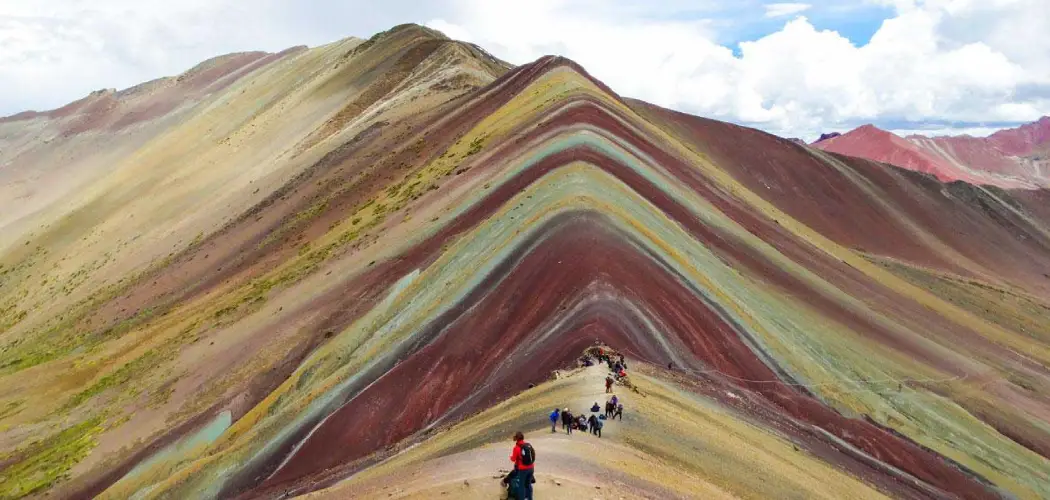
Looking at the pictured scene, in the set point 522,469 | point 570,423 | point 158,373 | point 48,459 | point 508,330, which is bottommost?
point 48,459

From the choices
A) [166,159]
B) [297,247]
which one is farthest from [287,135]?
[297,247]

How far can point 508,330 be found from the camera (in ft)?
93.6

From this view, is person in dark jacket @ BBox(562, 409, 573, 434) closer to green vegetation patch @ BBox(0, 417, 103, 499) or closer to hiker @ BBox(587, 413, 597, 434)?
hiker @ BBox(587, 413, 597, 434)

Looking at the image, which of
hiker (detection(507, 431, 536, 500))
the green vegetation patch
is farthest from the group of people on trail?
the green vegetation patch

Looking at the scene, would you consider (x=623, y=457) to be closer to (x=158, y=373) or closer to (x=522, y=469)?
(x=522, y=469)

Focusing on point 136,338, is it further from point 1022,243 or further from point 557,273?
point 1022,243

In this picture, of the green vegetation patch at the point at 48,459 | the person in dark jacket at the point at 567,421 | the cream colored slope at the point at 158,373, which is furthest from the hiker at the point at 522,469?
the green vegetation patch at the point at 48,459

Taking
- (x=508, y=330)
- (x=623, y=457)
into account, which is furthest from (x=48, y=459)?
(x=623, y=457)

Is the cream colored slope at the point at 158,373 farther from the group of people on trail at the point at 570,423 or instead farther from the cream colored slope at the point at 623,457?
the group of people on trail at the point at 570,423

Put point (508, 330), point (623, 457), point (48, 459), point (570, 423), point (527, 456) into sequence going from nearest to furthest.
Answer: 1. point (527, 456)
2. point (623, 457)
3. point (570, 423)
4. point (508, 330)
5. point (48, 459)

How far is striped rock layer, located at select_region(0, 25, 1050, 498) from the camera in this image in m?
24.6

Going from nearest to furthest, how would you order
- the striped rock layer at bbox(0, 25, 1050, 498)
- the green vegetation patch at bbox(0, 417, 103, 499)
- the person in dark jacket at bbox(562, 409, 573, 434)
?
the person in dark jacket at bbox(562, 409, 573, 434) → the striped rock layer at bbox(0, 25, 1050, 498) → the green vegetation patch at bbox(0, 417, 103, 499)

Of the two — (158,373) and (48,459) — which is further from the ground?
(158,373)

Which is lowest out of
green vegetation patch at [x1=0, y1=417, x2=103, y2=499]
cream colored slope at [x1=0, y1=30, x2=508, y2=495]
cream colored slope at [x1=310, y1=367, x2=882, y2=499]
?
green vegetation patch at [x1=0, y1=417, x2=103, y2=499]
